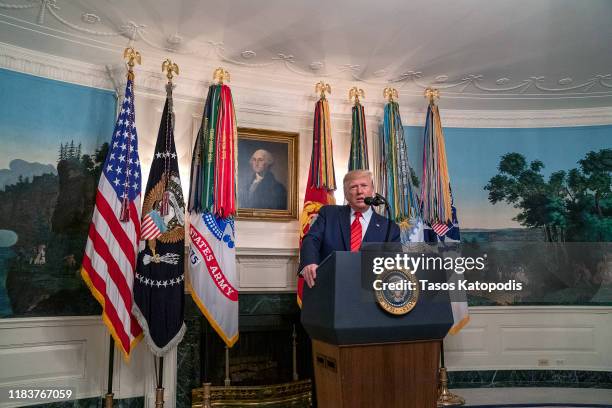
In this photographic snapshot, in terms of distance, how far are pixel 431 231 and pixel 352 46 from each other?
6.75 feet

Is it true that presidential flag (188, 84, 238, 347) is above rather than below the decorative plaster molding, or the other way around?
below

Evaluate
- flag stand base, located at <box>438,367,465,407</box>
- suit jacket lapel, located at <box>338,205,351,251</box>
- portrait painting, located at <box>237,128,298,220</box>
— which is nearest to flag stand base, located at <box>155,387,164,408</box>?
portrait painting, located at <box>237,128,298,220</box>

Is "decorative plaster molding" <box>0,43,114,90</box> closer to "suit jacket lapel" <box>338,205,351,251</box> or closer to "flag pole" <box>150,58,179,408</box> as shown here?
"flag pole" <box>150,58,179,408</box>

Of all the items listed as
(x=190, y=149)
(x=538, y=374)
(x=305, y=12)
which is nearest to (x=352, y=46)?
(x=305, y=12)

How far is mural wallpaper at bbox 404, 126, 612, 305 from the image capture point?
5.46m

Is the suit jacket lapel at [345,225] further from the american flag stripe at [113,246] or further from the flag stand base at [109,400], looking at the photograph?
the flag stand base at [109,400]

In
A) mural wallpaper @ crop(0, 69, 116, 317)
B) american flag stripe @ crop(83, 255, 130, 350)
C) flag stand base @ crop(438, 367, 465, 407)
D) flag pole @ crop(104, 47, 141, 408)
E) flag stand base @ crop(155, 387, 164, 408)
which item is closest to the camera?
american flag stripe @ crop(83, 255, 130, 350)

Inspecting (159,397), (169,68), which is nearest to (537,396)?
(159,397)

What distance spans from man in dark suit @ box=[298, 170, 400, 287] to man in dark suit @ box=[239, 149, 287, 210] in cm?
218

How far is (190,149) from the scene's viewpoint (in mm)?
4484

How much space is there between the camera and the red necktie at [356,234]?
2488mm

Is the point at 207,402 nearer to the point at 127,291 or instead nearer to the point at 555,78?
the point at 127,291

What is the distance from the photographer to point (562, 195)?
18.4 feet

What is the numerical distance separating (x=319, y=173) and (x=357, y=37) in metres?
1.32
